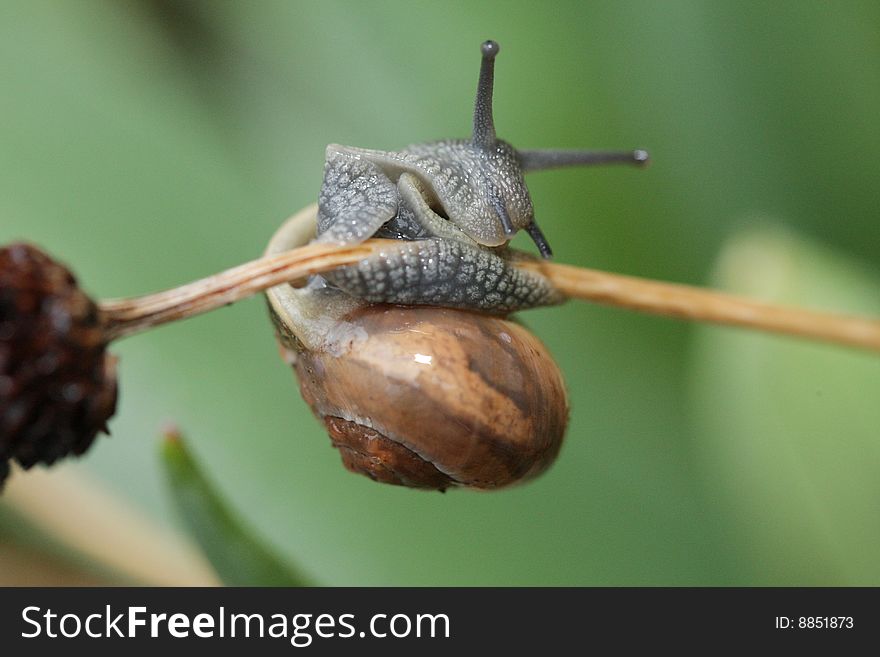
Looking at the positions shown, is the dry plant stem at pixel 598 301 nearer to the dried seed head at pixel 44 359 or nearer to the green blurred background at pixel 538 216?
the dried seed head at pixel 44 359

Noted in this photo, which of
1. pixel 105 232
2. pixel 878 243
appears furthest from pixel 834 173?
pixel 105 232

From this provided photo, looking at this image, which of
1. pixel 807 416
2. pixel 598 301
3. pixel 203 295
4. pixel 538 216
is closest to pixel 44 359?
pixel 203 295

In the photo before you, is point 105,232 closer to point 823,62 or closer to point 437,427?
point 437,427

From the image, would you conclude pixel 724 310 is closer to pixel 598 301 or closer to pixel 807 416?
pixel 598 301

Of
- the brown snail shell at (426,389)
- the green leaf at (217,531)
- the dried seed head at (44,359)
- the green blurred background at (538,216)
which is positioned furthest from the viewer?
the green blurred background at (538,216)

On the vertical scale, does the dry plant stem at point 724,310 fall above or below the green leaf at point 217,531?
above

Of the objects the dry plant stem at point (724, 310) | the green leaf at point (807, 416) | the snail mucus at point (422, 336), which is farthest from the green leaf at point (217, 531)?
the green leaf at point (807, 416)
